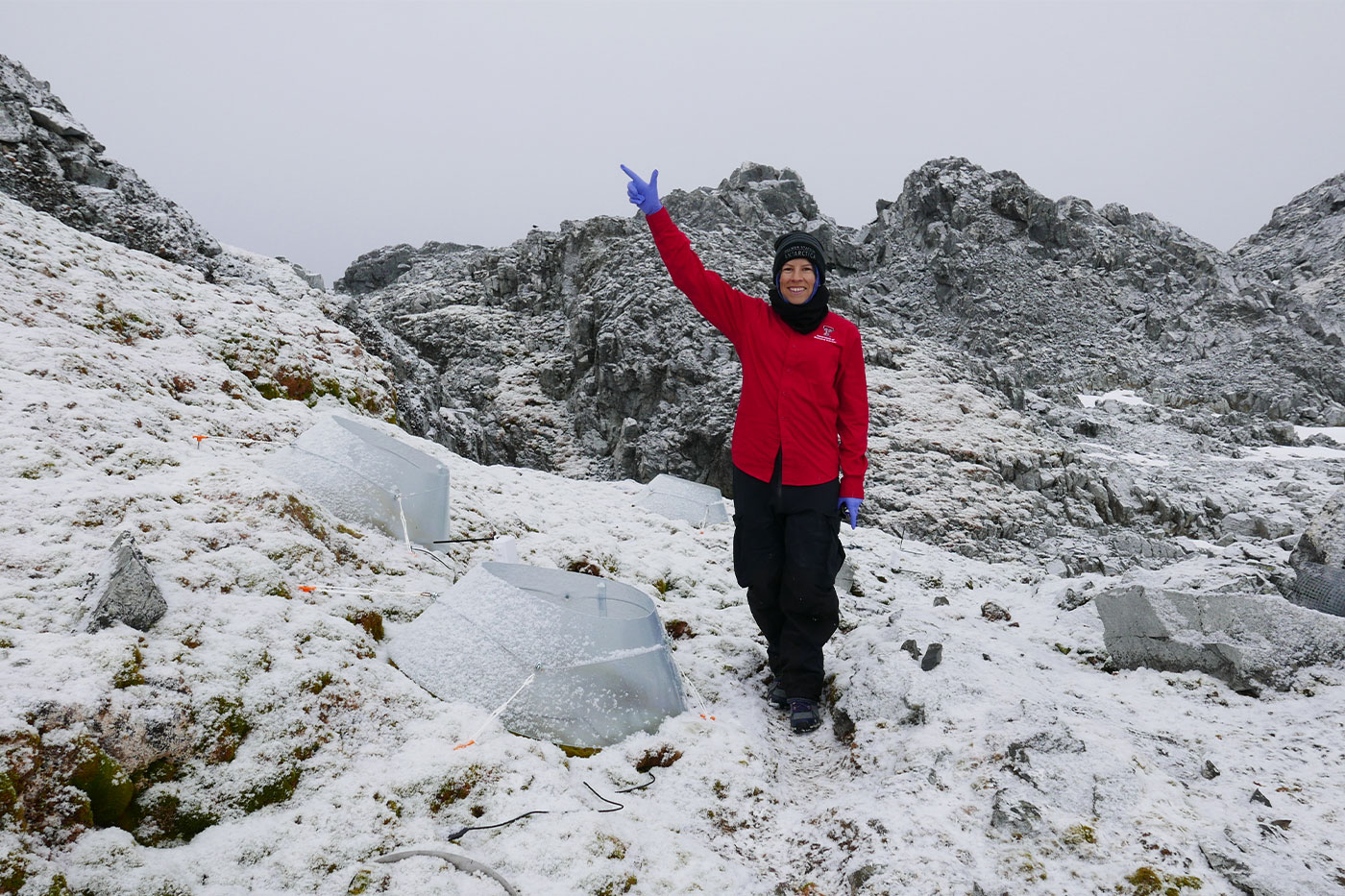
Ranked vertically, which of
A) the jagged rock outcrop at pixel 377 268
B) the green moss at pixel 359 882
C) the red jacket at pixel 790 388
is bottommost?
the green moss at pixel 359 882

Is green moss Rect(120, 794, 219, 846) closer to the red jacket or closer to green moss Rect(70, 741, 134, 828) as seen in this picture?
green moss Rect(70, 741, 134, 828)

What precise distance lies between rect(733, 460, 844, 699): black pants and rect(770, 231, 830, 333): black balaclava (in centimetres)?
86

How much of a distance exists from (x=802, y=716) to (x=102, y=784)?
2.89 meters

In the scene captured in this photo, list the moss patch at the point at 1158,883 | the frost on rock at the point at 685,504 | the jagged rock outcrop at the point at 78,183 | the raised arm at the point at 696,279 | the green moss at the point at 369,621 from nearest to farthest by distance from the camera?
1. the moss patch at the point at 1158,883
2. the green moss at the point at 369,621
3. the raised arm at the point at 696,279
4. the frost on rock at the point at 685,504
5. the jagged rock outcrop at the point at 78,183

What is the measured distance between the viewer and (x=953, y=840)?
2328 millimetres

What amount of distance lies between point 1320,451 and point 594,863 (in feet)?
83.2

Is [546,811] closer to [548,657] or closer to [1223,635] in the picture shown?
[548,657]

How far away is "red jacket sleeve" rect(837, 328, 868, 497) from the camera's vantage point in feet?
12.2

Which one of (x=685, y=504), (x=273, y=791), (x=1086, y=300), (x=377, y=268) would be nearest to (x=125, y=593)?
(x=273, y=791)

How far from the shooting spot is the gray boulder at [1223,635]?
344 centimetres

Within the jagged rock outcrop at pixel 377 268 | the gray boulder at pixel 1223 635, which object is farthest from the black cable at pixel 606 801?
the jagged rock outcrop at pixel 377 268

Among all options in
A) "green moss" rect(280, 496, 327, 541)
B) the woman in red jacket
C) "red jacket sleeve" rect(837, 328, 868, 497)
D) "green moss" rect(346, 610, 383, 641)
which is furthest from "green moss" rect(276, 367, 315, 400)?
"red jacket sleeve" rect(837, 328, 868, 497)

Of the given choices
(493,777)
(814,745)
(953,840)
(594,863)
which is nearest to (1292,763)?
(953,840)

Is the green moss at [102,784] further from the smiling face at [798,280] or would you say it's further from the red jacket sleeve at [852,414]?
the smiling face at [798,280]
